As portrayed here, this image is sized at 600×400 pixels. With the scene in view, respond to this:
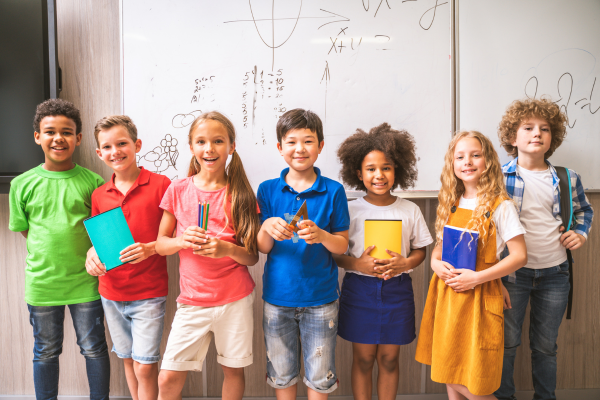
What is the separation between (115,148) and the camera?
1444 mm

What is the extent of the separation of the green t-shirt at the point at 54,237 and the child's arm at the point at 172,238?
1.48ft

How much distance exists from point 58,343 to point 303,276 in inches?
49.7

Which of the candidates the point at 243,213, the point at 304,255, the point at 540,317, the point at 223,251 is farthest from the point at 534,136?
the point at 223,251

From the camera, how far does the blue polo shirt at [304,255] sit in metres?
1.30

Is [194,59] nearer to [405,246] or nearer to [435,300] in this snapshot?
[405,246]

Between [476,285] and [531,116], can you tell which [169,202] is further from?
[531,116]

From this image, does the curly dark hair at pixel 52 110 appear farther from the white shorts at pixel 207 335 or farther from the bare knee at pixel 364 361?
the bare knee at pixel 364 361

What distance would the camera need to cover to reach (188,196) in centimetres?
135

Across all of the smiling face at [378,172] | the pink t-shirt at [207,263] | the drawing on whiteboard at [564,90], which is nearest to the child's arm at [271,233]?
the pink t-shirt at [207,263]

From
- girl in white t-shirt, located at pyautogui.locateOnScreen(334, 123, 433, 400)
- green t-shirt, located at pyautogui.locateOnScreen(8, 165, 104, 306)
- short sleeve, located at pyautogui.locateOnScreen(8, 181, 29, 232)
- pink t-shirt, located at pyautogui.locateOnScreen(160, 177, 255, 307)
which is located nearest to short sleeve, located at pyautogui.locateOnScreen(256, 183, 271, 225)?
pink t-shirt, located at pyautogui.locateOnScreen(160, 177, 255, 307)

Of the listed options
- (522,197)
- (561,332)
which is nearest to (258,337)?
(522,197)

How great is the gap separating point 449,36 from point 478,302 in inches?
55.1

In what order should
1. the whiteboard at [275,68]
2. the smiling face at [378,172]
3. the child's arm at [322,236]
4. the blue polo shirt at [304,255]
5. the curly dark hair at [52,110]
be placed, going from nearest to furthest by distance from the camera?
the child's arm at [322,236] < the blue polo shirt at [304,255] < the smiling face at [378,172] < the curly dark hair at [52,110] < the whiteboard at [275,68]

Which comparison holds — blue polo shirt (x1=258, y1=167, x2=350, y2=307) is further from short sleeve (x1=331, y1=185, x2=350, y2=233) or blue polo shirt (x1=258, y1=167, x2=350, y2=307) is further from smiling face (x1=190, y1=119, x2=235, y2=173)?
smiling face (x1=190, y1=119, x2=235, y2=173)
